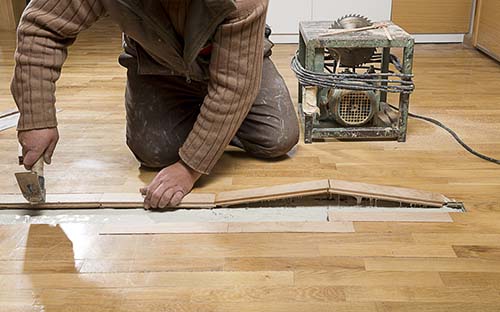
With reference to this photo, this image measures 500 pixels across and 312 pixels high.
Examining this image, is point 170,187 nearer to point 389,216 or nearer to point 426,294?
point 389,216

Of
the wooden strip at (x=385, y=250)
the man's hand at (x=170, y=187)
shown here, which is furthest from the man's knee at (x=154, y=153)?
the wooden strip at (x=385, y=250)

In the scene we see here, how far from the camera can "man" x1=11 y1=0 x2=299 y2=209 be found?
1246 mm

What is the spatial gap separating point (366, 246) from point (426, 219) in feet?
0.63

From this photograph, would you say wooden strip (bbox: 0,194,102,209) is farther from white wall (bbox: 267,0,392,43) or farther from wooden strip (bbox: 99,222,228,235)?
white wall (bbox: 267,0,392,43)

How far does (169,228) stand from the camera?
1270 mm

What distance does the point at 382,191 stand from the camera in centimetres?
138

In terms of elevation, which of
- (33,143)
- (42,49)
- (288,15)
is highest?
(42,49)

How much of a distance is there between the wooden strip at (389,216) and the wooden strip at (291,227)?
0.03 m

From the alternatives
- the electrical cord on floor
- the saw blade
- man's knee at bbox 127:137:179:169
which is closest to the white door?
the electrical cord on floor

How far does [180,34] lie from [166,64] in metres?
0.14

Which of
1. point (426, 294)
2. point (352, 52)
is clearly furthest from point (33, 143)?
point (352, 52)

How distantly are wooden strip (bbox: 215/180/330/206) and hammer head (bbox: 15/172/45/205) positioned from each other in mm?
406

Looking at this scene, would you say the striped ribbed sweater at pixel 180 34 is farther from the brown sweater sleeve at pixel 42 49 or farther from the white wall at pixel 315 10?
the white wall at pixel 315 10

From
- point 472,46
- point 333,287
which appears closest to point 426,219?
point 333,287
